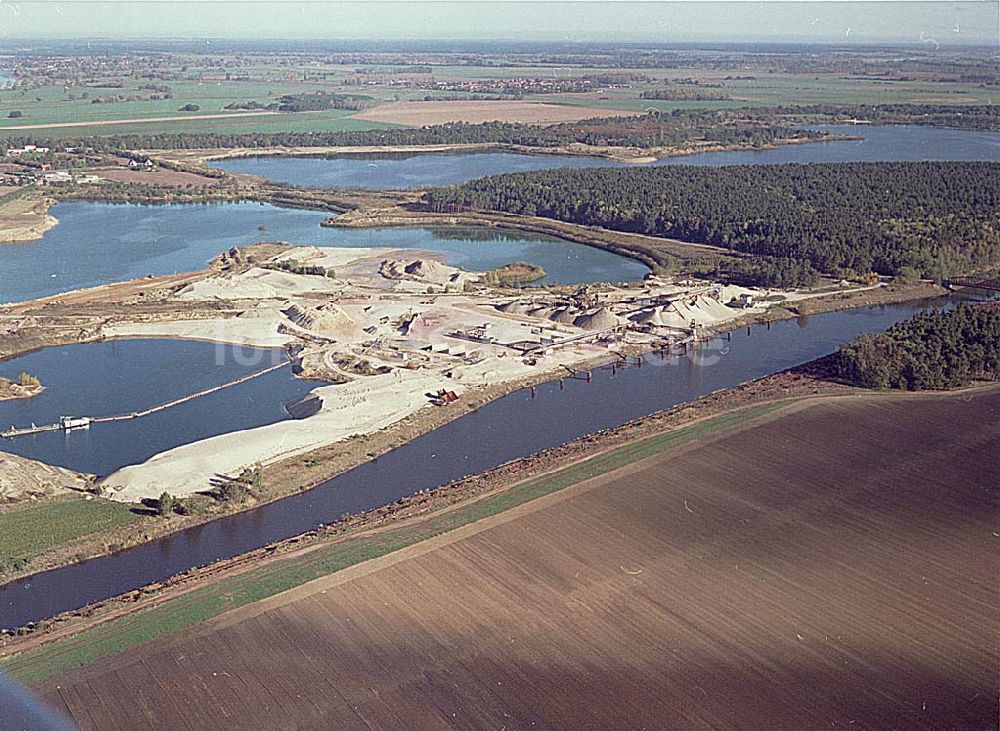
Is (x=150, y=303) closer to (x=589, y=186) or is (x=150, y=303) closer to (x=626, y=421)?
(x=626, y=421)

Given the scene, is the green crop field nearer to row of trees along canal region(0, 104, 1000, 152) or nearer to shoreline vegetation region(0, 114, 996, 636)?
shoreline vegetation region(0, 114, 996, 636)

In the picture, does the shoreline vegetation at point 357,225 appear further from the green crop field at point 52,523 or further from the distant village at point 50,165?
the distant village at point 50,165

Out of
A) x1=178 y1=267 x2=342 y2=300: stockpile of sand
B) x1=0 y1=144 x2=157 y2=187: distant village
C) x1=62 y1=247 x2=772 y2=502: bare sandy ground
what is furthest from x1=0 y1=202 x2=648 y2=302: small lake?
x1=0 y1=144 x2=157 y2=187: distant village

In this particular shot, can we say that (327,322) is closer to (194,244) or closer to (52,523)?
(52,523)

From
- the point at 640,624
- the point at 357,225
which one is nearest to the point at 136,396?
the point at 640,624

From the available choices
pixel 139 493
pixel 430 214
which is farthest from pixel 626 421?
pixel 430 214

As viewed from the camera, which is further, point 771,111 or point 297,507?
point 771,111

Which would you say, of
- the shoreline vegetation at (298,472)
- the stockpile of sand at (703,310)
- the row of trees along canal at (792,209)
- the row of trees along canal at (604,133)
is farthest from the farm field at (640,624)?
the row of trees along canal at (604,133)
